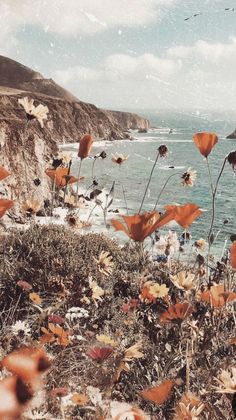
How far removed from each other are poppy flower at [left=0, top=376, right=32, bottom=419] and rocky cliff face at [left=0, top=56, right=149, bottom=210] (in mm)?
1943

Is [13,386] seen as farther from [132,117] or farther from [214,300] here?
[132,117]

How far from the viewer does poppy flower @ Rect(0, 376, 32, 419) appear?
40.2 inches

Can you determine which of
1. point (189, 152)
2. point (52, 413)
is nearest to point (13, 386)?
point (52, 413)

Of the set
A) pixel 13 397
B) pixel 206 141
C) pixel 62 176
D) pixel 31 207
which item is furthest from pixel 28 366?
pixel 31 207

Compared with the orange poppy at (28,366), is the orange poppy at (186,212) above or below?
above

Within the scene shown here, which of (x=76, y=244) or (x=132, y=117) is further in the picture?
(x=132, y=117)

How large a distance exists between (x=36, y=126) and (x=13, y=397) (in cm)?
2370

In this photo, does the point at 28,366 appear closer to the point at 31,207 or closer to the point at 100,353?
the point at 100,353

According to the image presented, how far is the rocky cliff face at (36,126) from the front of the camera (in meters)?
13.4

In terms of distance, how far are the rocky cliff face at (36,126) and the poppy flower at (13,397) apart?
1943 mm

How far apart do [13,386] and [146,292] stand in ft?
4.46

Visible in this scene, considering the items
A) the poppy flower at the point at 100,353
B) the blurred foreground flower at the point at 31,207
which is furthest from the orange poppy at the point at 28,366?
the blurred foreground flower at the point at 31,207

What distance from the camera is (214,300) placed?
2.03 meters

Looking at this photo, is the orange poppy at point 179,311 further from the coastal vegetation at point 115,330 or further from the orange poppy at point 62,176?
the orange poppy at point 62,176
